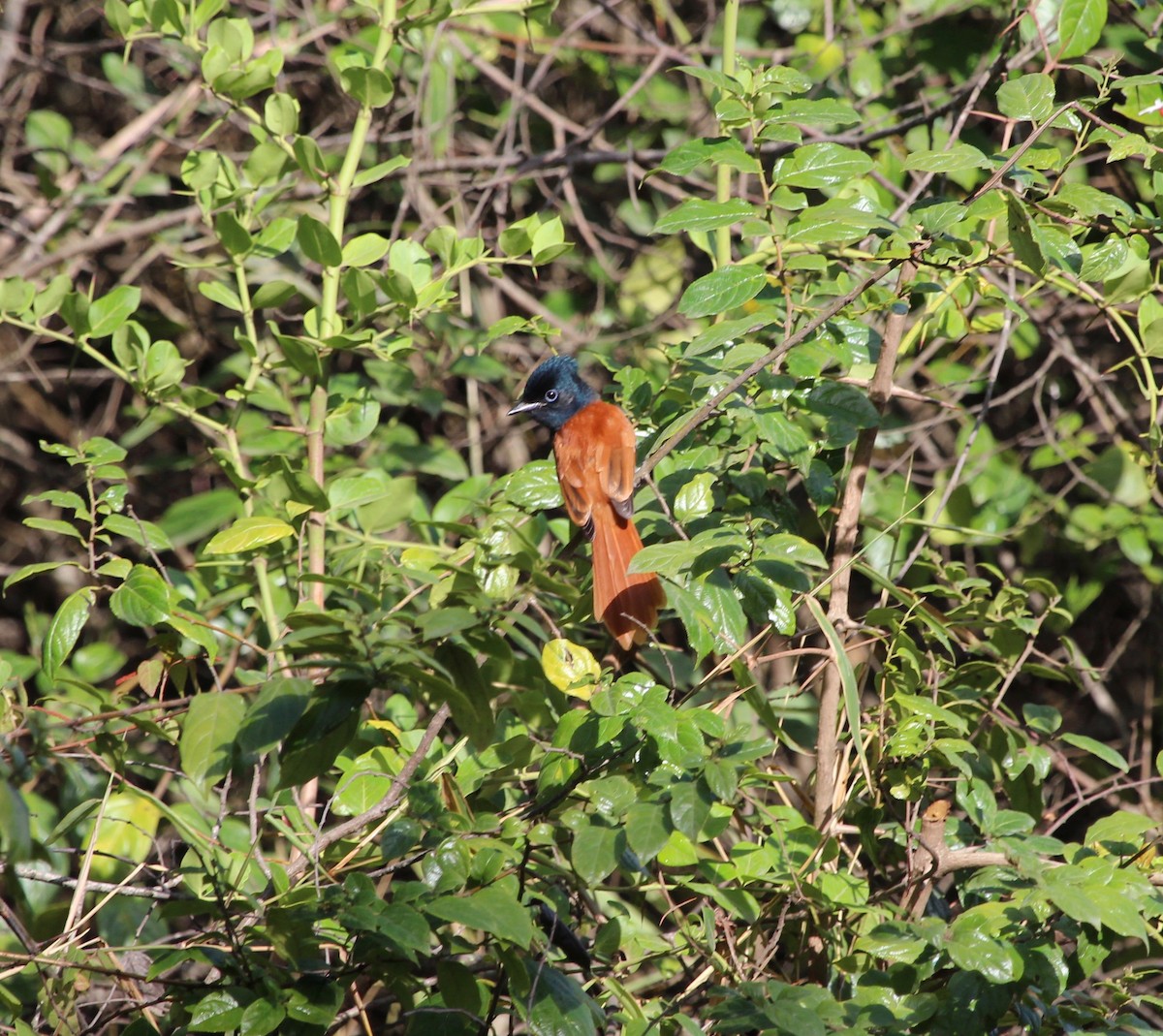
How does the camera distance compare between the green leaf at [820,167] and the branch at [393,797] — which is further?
the green leaf at [820,167]

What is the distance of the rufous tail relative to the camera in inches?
110

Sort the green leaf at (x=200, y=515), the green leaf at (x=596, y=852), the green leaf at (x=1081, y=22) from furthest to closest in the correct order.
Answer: the green leaf at (x=200, y=515), the green leaf at (x=1081, y=22), the green leaf at (x=596, y=852)

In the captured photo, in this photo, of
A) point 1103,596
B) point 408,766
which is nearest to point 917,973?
point 408,766

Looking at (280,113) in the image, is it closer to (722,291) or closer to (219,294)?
(219,294)

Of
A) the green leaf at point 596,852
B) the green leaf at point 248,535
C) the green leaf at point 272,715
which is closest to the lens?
the green leaf at point 272,715

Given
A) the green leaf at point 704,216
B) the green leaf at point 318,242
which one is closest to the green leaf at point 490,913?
the green leaf at point 704,216

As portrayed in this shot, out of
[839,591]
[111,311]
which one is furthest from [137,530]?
[839,591]

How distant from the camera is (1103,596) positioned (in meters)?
4.70

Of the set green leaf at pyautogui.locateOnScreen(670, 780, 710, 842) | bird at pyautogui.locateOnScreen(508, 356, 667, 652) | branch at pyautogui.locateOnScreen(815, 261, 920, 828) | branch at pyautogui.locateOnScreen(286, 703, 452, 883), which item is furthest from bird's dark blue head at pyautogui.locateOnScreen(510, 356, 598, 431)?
green leaf at pyautogui.locateOnScreen(670, 780, 710, 842)

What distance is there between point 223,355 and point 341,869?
385 centimetres

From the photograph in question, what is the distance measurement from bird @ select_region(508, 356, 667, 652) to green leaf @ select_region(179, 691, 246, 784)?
0.72 metres

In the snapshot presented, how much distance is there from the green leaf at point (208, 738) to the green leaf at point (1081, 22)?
234 cm

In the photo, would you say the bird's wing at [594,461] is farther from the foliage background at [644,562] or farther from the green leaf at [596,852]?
the green leaf at [596,852]

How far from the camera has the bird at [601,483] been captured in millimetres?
2861
